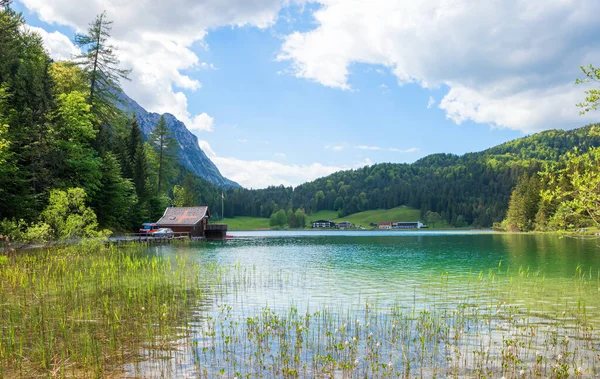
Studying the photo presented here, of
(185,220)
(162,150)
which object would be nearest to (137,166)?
(185,220)

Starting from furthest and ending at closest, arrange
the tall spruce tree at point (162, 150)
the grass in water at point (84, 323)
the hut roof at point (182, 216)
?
the tall spruce tree at point (162, 150)
the hut roof at point (182, 216)
the grass in water at point (84, 323)

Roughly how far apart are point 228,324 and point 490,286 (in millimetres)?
16151

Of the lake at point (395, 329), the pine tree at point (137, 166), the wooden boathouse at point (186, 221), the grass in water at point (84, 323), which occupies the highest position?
the pine tree at point (137, 166)

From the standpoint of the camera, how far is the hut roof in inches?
3411

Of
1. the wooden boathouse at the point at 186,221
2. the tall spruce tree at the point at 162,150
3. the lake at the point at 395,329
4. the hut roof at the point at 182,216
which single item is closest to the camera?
the lake at the point at 395,329

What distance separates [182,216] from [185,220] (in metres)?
1.40

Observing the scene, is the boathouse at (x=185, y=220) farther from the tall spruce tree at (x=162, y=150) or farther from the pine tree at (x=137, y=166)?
the tall spruce tree at (x=162, y=150)

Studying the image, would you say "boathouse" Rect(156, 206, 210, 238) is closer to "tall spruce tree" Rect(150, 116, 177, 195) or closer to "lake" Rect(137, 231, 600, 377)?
"tall spruce tree" Rect(150, 116, 177, 195)

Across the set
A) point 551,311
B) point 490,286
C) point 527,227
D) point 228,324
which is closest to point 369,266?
point 490,286

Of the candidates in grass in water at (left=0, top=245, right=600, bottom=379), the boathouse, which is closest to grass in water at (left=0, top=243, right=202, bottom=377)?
grass in water at (left=0, top=245, right=600, bottom=379)

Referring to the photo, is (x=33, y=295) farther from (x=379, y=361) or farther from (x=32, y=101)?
(x=32, y=101)

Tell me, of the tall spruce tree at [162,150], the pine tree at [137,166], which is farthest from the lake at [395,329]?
the tall spruce tree at [162,150]

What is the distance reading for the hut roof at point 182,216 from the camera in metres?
86.6

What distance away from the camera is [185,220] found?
87812 millimetres
